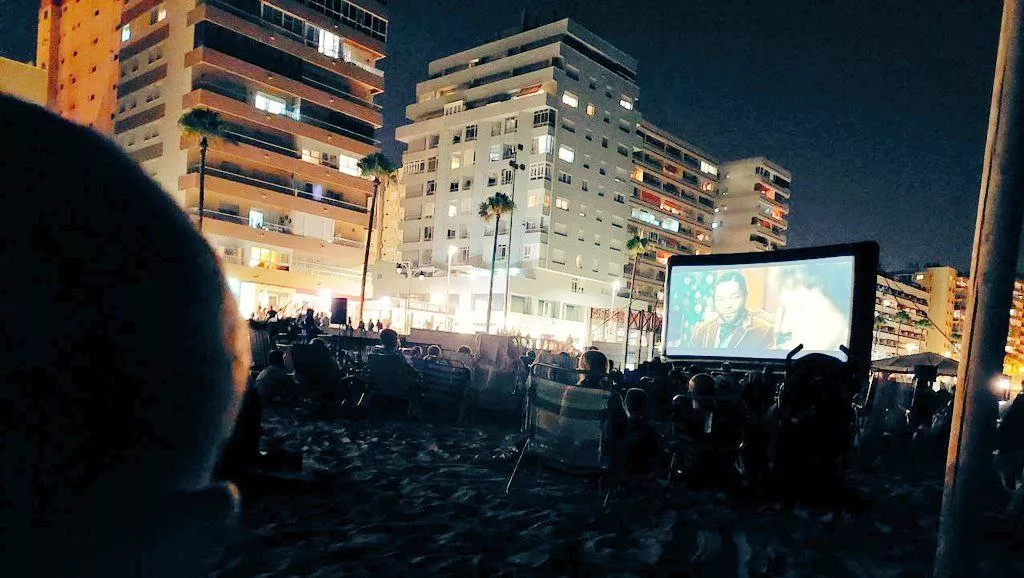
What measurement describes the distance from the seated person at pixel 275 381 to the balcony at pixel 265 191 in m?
34.4

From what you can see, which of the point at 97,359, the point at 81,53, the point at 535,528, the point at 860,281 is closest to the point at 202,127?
the point at 81,53

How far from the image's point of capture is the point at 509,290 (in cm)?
4747

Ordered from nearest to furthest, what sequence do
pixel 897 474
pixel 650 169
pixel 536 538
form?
pixel 536 538 → pixel 897 474 → pixel 650 169

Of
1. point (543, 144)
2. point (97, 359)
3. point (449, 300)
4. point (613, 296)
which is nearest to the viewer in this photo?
point (97, 359)

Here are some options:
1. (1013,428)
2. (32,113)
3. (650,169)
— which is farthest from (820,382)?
(650,169)

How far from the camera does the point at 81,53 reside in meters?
53.5

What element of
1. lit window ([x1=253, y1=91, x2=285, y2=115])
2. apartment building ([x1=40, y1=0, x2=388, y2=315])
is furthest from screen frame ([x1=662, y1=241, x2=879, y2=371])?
lit window ([x1=253, y1=91, x2=285, y2=115])

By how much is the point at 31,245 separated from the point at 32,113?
11 centimetres

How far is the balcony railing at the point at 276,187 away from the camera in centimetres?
3991

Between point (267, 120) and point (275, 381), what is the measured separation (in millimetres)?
38433

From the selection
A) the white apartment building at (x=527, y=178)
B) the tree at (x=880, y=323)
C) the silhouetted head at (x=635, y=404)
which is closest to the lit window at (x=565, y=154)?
the white apartment building at (x=527, y=178)

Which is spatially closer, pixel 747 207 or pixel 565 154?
pixel 565 154

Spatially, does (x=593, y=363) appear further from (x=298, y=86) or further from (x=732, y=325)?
(x=298, y=86)

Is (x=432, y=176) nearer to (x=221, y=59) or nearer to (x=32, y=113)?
(x=221, y=59)
